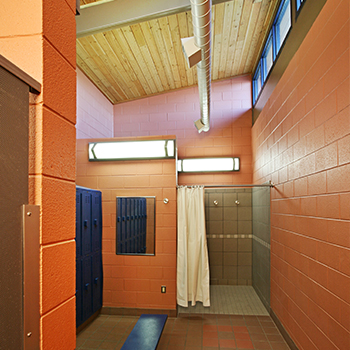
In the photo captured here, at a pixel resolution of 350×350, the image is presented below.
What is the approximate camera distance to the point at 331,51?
82.8 inches

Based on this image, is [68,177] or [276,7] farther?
[276,7]

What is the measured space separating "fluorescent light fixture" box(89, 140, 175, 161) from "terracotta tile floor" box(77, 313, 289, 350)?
7.12 feet

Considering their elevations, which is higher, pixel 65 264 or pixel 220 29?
pixel 220 29

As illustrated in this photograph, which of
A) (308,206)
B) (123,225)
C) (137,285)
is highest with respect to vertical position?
(308,206)

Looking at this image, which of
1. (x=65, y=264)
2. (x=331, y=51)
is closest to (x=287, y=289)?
(x=331, y=51)

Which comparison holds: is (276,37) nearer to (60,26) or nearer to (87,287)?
(60,26)

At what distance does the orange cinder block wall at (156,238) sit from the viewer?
13.3ft

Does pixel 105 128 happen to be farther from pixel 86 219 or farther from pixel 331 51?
pixel 331 51

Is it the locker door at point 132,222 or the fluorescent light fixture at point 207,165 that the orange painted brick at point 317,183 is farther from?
the fluorescent light fixture at point 207,165

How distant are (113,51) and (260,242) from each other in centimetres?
354

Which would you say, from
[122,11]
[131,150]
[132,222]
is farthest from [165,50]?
[132,222]

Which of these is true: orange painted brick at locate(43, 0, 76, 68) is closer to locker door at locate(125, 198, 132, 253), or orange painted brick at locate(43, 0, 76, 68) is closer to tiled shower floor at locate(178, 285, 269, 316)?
locker door at locate(125, 198, 132, 253)

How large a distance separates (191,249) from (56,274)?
3312mm

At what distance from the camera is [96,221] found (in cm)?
398
